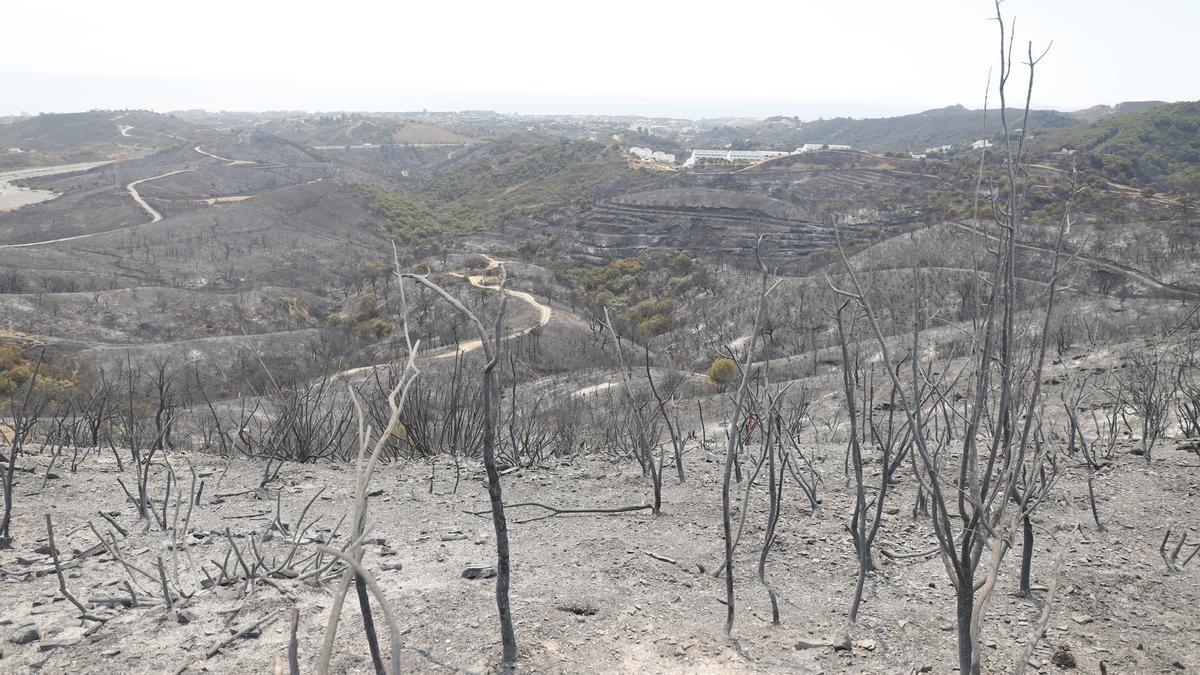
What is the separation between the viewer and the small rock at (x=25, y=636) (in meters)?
4.83

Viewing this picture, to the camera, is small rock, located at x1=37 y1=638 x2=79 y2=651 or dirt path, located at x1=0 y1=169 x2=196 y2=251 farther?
dirt path, located at x1=0 y1=169 x2=196 y2=251

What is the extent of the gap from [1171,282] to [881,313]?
16925 millimetres

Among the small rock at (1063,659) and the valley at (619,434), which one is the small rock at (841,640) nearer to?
the valley at (619,434)

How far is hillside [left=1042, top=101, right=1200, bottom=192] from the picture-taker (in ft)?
236

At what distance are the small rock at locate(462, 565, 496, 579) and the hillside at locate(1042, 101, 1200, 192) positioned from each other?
83422 mm

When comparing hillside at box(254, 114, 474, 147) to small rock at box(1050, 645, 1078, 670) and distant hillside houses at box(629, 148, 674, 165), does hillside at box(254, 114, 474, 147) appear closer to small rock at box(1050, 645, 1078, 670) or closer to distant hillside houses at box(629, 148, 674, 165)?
distant hillside houses at box(629, 148, 674, 165)

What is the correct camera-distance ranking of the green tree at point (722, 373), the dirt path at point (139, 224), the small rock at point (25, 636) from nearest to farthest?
the small rock at point (25, 636)
the green tree at point (722, 373)
the dirt path at point (139, 224)

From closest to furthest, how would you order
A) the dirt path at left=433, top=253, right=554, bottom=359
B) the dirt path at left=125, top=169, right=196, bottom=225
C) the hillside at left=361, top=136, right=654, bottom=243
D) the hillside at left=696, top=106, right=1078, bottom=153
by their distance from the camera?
the dirt path at left=433, top=253, right=554, bottom=359 → the dirt path at left=125, top=169, right=196, bottom=225 → the hillside at left=361, top=136, right=654, bottom=243 → the hillside at left=696, top=106, right=1078, bottom=153

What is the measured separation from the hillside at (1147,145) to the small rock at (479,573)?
83422 millimetres

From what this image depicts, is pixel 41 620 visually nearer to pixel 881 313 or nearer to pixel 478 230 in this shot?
pixel 881 313

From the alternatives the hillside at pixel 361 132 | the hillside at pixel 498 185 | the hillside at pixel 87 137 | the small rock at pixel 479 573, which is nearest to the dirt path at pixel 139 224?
the hillside at pixel 498 185

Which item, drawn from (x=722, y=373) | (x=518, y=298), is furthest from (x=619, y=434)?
(x=518, y=298)

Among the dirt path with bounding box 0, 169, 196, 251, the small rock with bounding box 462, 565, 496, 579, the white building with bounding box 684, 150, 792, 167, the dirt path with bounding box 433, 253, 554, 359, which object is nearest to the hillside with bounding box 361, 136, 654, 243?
the white building with bounding box 684, 150, 792, 167

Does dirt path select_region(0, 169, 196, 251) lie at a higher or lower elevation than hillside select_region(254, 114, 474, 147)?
lower
